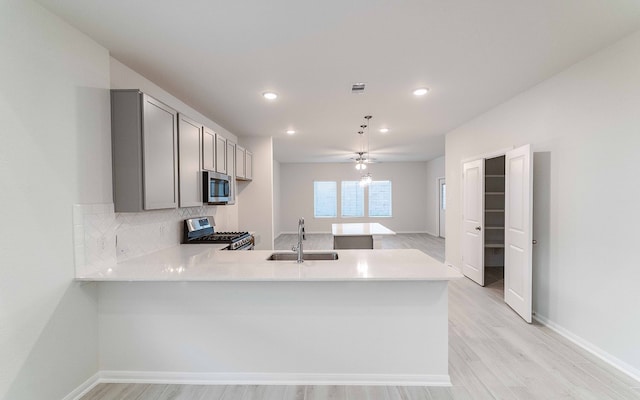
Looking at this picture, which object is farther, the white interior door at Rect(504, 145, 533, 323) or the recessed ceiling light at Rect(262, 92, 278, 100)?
the recessed ceiling light at Rect(262, 92, 278, 100)

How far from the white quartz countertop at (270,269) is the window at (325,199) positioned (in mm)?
7728

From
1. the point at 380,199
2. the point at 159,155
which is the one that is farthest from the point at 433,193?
A: the point at 159,155

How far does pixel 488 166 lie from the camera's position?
5.23 metres

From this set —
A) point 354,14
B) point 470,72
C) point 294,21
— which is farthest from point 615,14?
point 294,21

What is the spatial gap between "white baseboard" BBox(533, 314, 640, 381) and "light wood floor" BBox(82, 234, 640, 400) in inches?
2.2

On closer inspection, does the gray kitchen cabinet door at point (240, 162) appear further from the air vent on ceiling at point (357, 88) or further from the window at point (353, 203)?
the window at point (353, 203)

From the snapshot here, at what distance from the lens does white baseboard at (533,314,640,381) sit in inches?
89.4

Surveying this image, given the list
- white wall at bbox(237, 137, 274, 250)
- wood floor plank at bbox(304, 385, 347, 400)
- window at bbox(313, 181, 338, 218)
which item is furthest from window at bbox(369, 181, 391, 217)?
wood floor plank at bbox(304, 385, 347, 400)

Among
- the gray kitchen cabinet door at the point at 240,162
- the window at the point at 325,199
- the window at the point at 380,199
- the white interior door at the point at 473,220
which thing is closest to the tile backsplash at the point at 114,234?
the gray kitchen cabinet door at the point at 240,162

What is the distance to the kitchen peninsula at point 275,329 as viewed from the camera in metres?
2.19

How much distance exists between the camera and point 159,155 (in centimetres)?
249

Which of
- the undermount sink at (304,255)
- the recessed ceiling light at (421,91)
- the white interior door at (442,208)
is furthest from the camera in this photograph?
the white interior door at (442,208)

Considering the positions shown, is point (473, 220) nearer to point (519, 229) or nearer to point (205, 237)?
point (519, 229)

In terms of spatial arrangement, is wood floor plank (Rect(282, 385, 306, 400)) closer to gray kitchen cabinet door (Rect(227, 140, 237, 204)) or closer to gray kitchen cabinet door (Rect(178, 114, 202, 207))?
gray kitchen cabinet door (Rect(178, 114, 202, 207))
